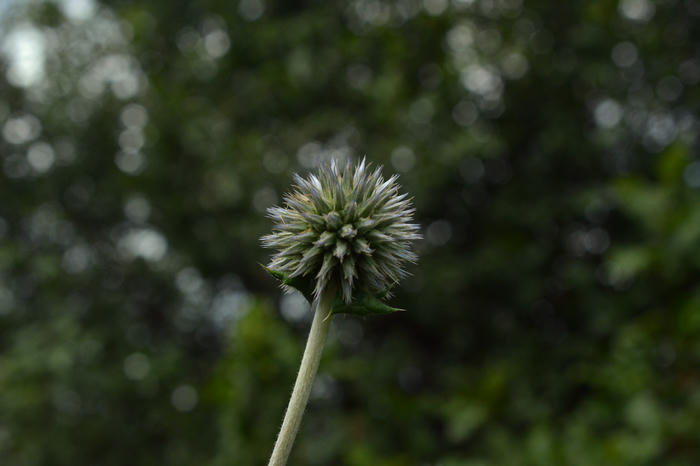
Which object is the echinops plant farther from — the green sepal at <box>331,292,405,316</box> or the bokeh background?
the bokeh background

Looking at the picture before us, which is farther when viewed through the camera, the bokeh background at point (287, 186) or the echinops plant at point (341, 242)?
the bokeh background at point (287, 186)

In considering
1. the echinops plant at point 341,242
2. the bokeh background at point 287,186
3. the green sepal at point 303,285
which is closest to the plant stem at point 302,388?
the echinops plant at point 341,242

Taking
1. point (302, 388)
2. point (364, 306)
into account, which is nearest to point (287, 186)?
point (364, 306)

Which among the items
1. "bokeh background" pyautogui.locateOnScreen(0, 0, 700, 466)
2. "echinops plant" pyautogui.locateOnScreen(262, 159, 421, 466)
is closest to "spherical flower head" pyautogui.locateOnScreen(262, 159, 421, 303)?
"echinops plant" pyautogui.locateOnScreen(262, 159, 421, 466)

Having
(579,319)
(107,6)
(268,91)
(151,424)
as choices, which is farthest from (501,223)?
(107,6)

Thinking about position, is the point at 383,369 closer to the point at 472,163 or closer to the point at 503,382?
the point at 503,382

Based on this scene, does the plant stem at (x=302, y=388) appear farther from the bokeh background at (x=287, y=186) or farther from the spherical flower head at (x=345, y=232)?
the bokeh background at (x=287, y=186)
